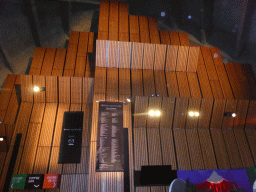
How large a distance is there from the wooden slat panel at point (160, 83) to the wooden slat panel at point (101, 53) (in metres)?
2.05

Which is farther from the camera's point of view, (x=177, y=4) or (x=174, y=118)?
(x=177, y=4)

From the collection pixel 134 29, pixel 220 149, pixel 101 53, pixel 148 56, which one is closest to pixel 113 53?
pixel 101 53

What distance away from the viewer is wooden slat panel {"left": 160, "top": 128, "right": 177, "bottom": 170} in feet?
21.0

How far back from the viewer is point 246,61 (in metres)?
9.51

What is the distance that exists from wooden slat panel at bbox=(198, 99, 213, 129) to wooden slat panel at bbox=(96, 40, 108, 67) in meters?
3.87

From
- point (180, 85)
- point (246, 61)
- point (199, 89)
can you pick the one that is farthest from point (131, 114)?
point (246, 61)

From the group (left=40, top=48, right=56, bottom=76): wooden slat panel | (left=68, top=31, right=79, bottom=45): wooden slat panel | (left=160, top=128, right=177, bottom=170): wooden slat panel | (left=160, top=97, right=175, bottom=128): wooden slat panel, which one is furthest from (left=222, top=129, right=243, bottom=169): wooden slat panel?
(left=68, top=31, right=79, bottom=45): wooden slat panel

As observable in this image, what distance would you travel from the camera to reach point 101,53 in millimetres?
7770

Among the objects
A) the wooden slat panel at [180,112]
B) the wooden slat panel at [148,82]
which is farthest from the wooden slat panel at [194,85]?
the wooden slat panel at [148,82]

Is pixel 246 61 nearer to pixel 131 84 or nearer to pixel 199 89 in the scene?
pixel 199 89

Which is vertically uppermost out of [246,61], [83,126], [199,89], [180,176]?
[246,61]

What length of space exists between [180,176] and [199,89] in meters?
3.40

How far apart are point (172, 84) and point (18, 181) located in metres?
6.06

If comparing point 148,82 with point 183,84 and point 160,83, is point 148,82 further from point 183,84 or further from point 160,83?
point 183,84
